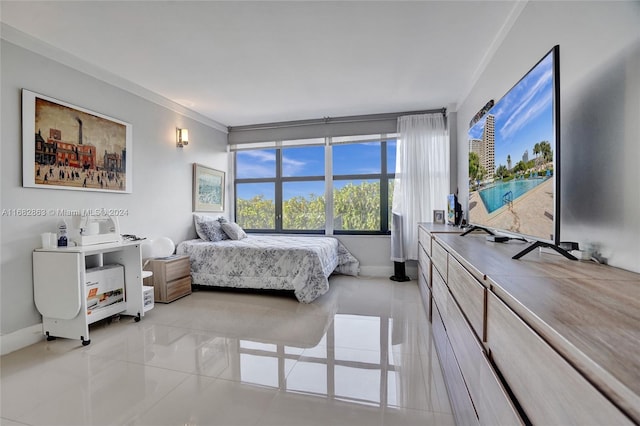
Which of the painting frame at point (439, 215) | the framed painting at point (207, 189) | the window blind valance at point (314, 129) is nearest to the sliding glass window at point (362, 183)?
the window blind valance at point (314, 129)

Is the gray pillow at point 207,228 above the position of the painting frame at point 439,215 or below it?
below

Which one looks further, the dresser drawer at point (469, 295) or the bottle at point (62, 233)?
the bottle at point (62, 233)

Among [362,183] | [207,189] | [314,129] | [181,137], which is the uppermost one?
[314,129]

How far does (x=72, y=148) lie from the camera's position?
2611 millimetres

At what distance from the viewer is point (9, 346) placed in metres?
2.15

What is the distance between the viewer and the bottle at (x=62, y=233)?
2.38 meters

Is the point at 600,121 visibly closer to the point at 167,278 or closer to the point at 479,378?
the point at 479,378

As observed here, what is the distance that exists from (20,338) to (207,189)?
2.80 m

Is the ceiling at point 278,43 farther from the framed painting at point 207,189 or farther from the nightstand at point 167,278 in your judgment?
the nightstand at point 167,278

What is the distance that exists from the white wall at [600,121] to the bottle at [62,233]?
12.2ft

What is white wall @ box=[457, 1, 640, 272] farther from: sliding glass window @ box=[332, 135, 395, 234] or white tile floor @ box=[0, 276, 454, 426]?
sliding glass window @ box=[332, 135, 395, 234]

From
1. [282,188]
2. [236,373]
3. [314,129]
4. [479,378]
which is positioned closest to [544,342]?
[479,378]

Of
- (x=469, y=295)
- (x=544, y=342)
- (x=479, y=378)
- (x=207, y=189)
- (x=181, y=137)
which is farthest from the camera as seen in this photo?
(x=207, y=189)

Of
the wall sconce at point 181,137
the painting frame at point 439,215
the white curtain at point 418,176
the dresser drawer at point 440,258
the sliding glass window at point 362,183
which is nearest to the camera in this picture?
the dresser drawer at point 440,258
